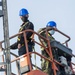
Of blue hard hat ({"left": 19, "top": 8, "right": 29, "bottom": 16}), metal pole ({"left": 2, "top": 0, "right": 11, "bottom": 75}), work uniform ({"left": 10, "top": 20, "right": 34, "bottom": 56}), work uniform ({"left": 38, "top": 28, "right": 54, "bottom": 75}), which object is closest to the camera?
metal pole ({"left": 2, "top": 0, "right": 11, "bottom": 75})

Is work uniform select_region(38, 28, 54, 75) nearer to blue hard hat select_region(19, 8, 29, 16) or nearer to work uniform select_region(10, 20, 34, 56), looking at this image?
work uniform select_region(10, 20, 34, 56)

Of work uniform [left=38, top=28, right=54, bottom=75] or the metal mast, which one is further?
work uniform [left=38, top=28, right=54, bottom=75]

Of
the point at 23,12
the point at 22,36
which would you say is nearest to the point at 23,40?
the point at 22,36

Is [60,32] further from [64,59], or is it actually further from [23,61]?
[23,61]

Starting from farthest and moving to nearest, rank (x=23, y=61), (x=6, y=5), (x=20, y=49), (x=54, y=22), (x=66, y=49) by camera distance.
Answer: (x=54, y=22)
(x=66, y=49)
(x=20, y=49)
(x=23, y=61)
(x=6, y=5)

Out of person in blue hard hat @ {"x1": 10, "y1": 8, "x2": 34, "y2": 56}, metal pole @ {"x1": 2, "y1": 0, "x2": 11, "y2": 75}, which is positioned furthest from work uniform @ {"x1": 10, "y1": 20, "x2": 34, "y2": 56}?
metal pole @ {"x1": 2, "y1": 0, "x2": 11, "y2": 75}

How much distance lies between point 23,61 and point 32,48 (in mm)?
948

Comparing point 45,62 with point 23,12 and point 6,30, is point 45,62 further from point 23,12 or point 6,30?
point 6,30

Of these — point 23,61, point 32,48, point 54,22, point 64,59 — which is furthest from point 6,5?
point 54,22

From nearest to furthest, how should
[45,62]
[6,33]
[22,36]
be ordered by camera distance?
[6,33]
[22,36]
[45,62]

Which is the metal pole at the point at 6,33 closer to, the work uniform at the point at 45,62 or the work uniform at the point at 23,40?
the work uniform at the point at 23,40

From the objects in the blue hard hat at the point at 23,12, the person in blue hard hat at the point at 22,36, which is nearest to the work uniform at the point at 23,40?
the person in blue hard hat at the point at 22,36

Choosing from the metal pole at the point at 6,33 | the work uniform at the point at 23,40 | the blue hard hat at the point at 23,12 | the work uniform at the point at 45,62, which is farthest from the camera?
the blue hard hat at the point at 23,12

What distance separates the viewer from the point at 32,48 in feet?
38.0
